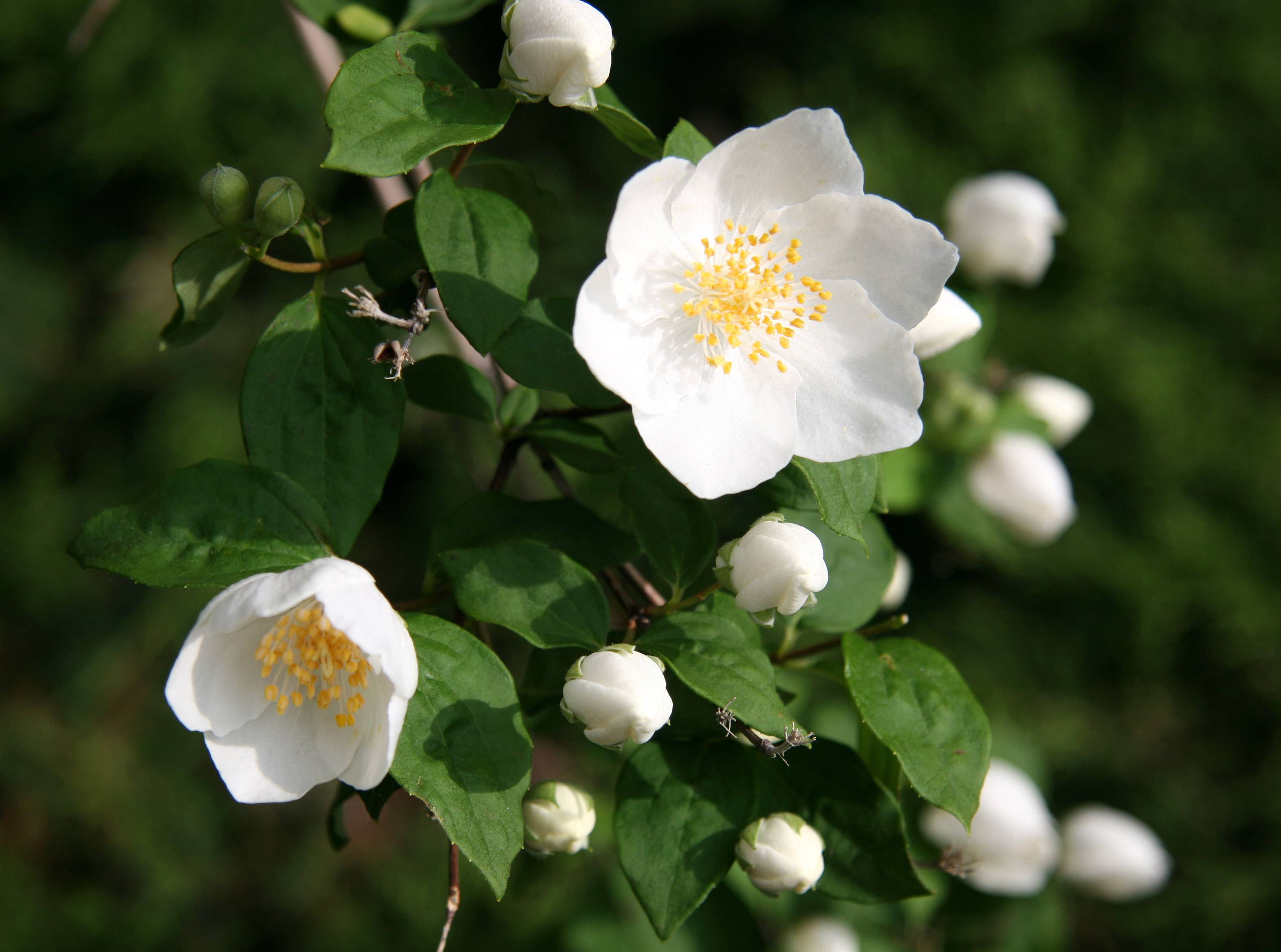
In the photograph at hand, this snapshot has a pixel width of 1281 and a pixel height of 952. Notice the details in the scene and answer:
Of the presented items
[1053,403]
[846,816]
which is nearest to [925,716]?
[846,816]

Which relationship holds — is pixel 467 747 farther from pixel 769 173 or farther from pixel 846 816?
pixel 769 173

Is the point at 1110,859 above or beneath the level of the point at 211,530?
beneath

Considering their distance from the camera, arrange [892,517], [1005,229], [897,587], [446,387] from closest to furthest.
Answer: [446,387] → [897,587] → [1005,229] → [892,517]

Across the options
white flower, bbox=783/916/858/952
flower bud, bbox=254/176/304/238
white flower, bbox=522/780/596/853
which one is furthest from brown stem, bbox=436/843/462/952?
white flower, bbox=783/916/858/952

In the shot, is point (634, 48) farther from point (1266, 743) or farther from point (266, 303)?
point (1266, 743)

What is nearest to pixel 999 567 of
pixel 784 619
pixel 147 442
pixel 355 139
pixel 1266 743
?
pixel 1266 743

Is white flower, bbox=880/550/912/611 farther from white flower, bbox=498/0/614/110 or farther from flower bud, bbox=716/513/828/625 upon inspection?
white flower, bbox=498/0/614/110
